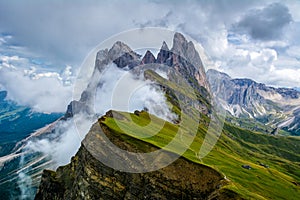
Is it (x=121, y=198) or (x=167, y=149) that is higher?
(x=167, y=149)

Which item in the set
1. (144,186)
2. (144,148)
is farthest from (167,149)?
(144,186)

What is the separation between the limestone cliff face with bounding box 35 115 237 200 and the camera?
233ft

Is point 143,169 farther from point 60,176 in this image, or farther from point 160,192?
point 60,176

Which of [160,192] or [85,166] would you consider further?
[85,166]

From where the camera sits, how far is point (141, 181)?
76.2 m

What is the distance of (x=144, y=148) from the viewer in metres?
80.2

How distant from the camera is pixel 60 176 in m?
114

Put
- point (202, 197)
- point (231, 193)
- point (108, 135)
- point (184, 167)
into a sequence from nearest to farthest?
point (231, 193)
point (202, 197)
point (184, 167)
point (108, 135)

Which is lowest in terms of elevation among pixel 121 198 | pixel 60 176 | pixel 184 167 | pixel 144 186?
pixel 60 176

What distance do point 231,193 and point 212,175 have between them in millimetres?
9058

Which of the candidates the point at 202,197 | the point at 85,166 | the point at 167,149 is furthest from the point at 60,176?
the point at 202,197

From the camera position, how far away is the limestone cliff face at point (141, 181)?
71.1 metres

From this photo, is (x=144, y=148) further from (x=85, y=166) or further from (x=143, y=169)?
(x=85, y=166)

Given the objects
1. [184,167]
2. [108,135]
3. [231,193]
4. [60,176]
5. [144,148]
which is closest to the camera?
[231,193]
